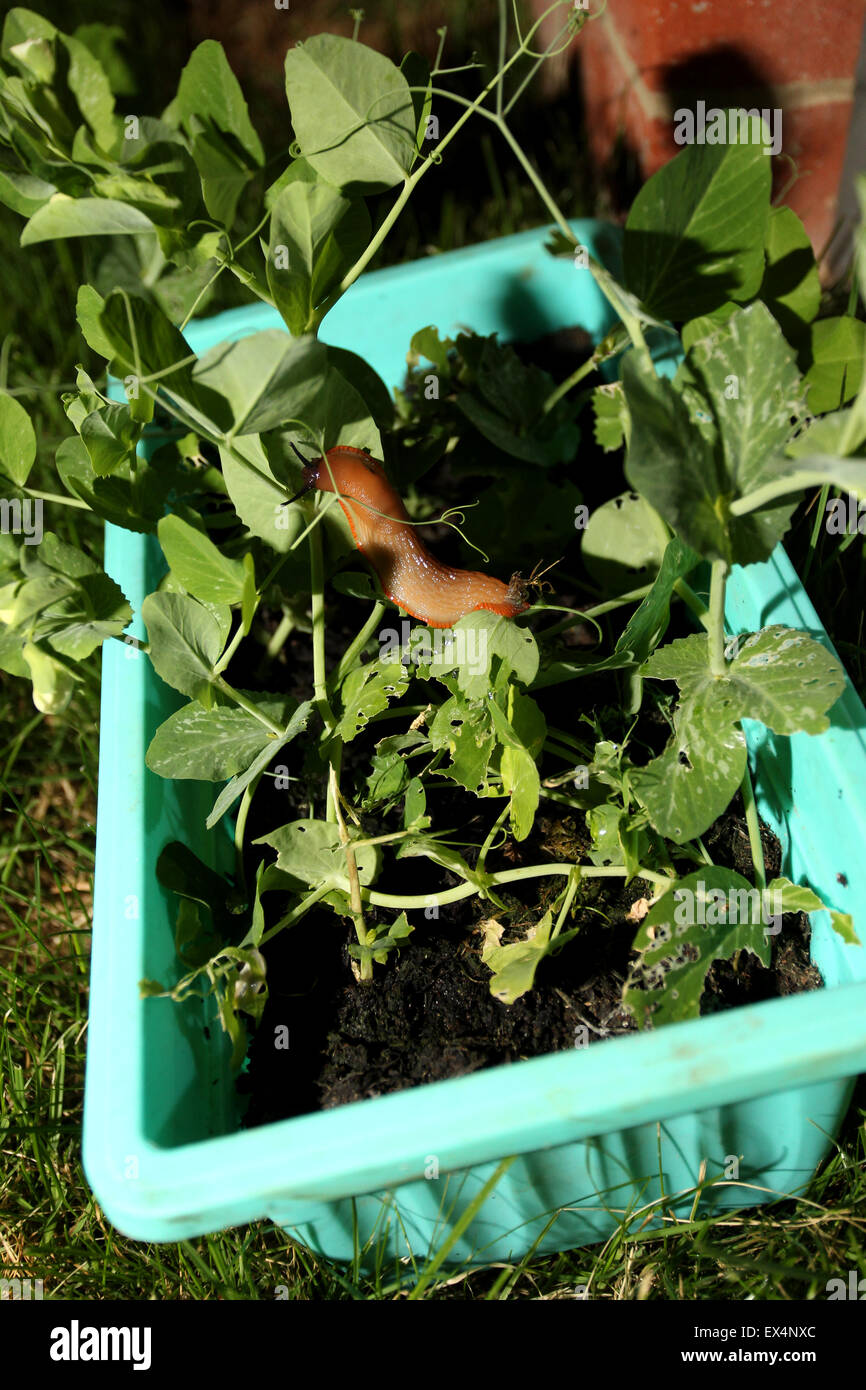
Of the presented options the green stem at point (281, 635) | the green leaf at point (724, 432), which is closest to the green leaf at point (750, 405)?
the green leaf at point (724, 432)

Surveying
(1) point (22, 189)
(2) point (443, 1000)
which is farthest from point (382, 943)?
(1) point (22, 189)

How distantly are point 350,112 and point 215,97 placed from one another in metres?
0.16

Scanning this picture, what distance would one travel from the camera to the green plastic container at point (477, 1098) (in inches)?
24.4

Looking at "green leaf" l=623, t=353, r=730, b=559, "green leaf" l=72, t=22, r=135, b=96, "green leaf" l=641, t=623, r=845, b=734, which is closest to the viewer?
"green leaf" l=623, t=353, r=730, b=559

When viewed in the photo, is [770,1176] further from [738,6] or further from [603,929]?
[738,6]

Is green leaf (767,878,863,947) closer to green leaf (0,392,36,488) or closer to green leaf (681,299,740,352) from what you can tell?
green leaf (681,299,740,352)

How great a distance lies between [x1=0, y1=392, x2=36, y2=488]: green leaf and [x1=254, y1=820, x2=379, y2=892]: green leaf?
355 millimetres

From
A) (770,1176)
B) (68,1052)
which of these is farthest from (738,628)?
(68,1052)

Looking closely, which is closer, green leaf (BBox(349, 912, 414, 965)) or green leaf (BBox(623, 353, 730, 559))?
green leaf (BBox(623, 353, 730, 559))

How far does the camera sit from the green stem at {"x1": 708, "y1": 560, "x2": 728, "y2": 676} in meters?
0.68
